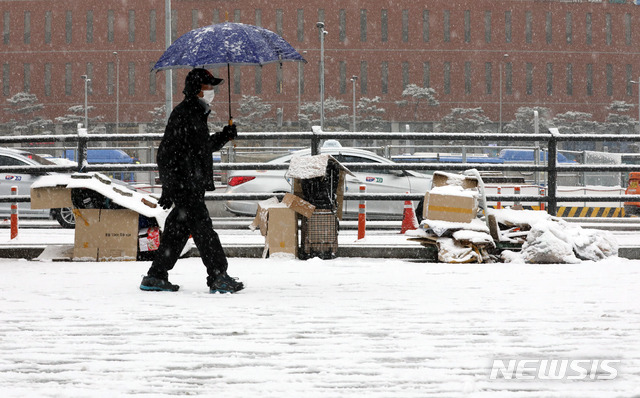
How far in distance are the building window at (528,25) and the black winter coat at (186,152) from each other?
72.9 metres

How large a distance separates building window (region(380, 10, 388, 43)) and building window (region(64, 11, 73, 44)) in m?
28.0

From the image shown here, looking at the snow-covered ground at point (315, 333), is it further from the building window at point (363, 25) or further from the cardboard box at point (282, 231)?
the building window at point (363, 25)

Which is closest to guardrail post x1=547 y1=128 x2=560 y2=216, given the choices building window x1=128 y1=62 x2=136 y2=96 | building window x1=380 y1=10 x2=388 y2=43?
building window x1=380 y1=10 x2=388 y2=43

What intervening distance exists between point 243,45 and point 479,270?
3465 millimetres

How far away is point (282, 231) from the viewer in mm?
9992

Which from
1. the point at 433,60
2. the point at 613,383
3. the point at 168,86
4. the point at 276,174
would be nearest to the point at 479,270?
the point at 613,383

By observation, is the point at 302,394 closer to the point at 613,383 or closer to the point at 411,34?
the point at 613,383

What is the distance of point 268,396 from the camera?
12.7ft

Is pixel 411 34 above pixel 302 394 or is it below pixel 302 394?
above

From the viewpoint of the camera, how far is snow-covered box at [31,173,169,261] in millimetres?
9641

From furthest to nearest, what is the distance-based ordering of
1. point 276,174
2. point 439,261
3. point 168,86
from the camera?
point 168,86 < point 276,174 < point 439,261

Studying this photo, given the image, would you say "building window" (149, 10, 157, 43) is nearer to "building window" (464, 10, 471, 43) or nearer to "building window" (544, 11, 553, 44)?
"building window" (464, 10, 471, 43)

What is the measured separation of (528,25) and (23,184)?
66.1 meters

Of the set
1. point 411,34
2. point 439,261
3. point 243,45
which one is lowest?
point 439,261
